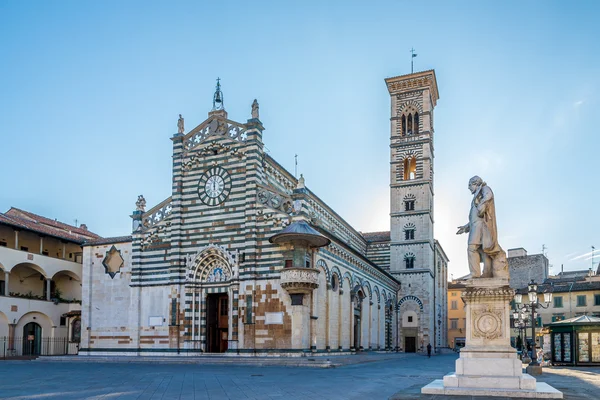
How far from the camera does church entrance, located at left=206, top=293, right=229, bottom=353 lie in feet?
115

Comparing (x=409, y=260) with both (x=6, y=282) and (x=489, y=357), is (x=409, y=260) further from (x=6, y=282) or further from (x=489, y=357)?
(x=489, y=357)

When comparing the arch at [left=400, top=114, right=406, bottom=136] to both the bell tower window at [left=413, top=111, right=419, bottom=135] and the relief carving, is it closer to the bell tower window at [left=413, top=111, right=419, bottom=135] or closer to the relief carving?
the bell tower window at [left=413, top=111, right=419, bottom=135]

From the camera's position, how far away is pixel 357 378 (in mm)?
20391

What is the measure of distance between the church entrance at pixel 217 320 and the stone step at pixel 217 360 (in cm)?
278

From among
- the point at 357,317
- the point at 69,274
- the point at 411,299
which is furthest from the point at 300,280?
the point at 411,299

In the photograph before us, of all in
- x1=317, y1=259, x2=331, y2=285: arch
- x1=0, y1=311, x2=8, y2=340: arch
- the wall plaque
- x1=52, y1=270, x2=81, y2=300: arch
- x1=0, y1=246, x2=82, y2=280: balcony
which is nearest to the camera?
the wall plaque

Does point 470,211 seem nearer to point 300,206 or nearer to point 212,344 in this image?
point 300,206

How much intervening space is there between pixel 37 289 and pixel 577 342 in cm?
3705

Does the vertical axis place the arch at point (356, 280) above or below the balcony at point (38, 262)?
below

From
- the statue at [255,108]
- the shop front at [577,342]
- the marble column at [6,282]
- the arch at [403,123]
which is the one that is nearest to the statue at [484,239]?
the shop front at [577,342]

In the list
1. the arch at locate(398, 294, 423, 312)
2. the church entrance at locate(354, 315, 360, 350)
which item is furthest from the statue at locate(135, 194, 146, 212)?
the arch at locate(398, 294, 423, 312)

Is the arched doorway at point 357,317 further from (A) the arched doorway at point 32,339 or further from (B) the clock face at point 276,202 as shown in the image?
(A) the arched doorway at point 32,339

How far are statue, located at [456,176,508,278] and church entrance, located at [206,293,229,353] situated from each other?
74.7 ft

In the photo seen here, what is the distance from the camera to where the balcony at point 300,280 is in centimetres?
3052
